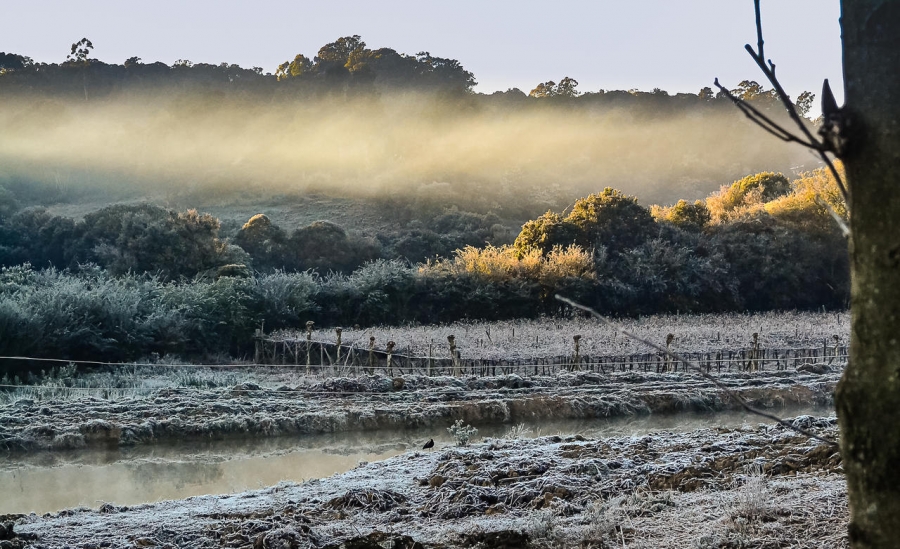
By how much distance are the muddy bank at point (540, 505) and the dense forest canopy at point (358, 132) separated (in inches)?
1554

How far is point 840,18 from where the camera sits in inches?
77.6

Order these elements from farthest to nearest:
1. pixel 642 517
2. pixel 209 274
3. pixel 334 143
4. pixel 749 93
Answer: pixel 749 93, pixel 334 143, pixel 209 274, pixel 642 517

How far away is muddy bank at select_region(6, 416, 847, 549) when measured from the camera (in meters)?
4.29

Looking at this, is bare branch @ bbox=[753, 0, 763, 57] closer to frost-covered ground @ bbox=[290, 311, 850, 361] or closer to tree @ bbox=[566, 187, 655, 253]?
frost-covered ground @ bbox=[290, 311, 850, 361]

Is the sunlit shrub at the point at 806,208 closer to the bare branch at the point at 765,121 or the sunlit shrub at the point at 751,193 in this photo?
the sunlit shrub at the point at 751,193

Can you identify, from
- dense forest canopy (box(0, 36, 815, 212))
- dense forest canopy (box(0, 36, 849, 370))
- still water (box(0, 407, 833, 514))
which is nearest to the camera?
still water (box(0, 407, 833, 514))

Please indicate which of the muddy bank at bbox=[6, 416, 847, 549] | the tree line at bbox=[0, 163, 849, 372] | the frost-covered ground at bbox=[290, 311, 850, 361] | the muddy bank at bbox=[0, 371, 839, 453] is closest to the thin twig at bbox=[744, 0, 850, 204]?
the muddy bank at bbox=[6, 416, 847, 549]

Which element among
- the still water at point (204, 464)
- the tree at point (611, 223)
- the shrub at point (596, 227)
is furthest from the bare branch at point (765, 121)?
the tree at point (611, 223)

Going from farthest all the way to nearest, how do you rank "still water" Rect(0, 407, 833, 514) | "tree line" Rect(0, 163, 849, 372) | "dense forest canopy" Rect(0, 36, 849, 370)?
"dense forest canopy" Rect(0, 36, 849, 370)
"tree line" Rect(0, 163, 849, 372)
"still water" Rect(0, 407, 833, 514)

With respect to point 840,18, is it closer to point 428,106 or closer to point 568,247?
point 568,247

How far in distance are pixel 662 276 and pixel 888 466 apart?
24.5m

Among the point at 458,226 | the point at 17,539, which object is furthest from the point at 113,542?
the point at 458,226

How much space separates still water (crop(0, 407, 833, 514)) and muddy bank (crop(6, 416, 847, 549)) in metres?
1.59

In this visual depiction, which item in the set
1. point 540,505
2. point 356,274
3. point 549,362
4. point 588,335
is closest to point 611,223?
point 356,274
